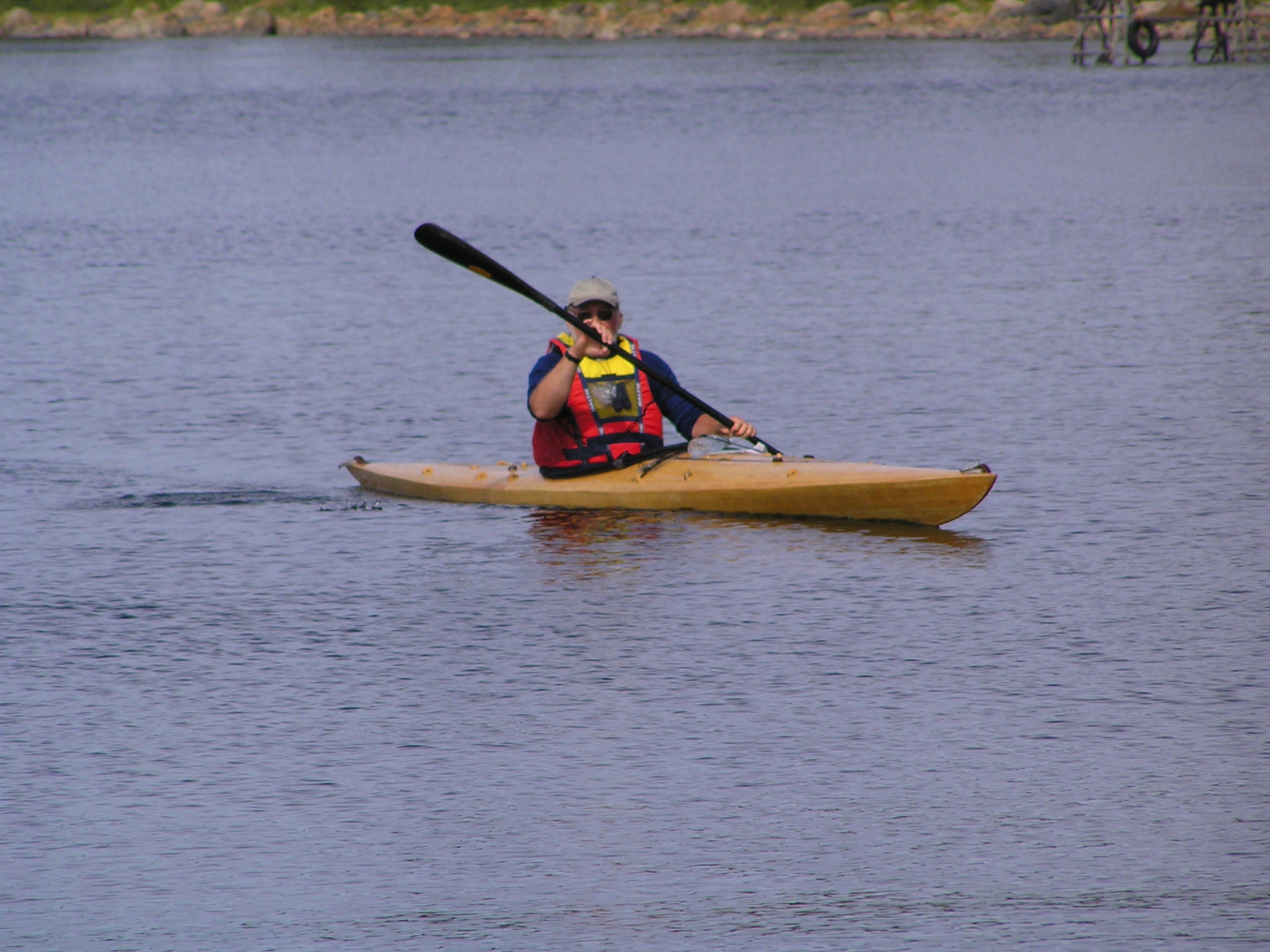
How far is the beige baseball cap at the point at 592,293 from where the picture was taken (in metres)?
9.96

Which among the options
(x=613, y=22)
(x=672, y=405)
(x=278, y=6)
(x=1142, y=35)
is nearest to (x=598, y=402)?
(x=672, y=405)

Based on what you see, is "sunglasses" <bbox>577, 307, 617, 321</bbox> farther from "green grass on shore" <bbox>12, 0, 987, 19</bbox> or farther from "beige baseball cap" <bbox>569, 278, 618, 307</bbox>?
"green grass on shore" <bbox>12, 0, 987, 19</bbox>

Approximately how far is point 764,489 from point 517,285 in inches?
77.3

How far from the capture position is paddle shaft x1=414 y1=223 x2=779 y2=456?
998 centimetres

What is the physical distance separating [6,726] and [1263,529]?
646 centimetres

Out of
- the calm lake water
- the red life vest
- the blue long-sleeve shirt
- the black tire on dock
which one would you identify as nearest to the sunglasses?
the red life vest

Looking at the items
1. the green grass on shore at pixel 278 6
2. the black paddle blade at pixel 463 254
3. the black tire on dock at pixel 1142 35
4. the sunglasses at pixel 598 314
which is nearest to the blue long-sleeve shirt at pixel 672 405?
the sunglasses at pixel 598 314

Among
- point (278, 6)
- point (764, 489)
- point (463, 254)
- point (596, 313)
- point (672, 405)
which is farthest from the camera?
point (278, 6)

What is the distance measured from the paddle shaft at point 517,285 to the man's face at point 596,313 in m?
0.05

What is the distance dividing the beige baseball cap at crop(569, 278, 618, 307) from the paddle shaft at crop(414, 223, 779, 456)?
9cm

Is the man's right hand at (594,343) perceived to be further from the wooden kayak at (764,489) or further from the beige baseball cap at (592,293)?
the wooden kayak at (764,489)

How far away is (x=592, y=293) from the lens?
996 cm

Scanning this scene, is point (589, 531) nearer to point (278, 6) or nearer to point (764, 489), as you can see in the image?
point (764, 489)

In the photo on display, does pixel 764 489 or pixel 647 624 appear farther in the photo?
pixel 764 489
